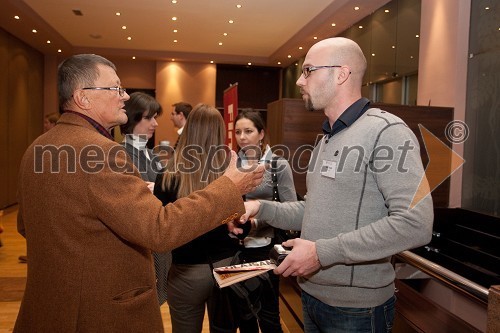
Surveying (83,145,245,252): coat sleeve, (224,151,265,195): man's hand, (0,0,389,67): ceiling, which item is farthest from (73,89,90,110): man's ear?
(0,0,389,67): ceiling

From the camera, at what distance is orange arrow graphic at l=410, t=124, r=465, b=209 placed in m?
4.07

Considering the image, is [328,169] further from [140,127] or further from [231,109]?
[231,109]

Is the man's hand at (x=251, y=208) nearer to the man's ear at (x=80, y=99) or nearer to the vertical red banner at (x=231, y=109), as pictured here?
the man's ear at (x=80, y=99)

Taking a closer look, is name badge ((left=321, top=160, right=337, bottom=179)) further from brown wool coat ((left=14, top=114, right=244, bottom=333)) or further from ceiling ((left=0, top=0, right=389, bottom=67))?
ceiling ((left=0, top=0, right=389, bottom=67))

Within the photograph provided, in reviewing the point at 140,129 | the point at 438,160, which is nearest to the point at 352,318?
the point at 140,129

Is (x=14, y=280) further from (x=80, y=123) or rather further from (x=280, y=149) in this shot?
(x=80, y=123)

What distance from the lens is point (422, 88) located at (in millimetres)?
5074

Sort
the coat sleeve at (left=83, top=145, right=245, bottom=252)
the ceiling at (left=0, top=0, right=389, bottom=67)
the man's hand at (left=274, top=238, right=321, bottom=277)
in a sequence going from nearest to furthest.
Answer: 1. the coat sleeve at (left=83, top=145, right=245, bottom=252)
2. the man's hand at (left=274, top=238, right=321, bottom=277)
3. the ceiling at (left=0, top=0, right=389, bottom=67)

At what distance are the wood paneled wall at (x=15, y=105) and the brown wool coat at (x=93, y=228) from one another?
8.25 m

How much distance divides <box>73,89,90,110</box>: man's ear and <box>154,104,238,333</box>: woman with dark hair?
0.70 m

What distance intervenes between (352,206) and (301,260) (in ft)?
0.80

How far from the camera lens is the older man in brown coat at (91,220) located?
119cm

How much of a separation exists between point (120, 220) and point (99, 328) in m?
0.36

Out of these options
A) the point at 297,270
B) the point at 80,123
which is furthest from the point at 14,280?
the point at 297,270
